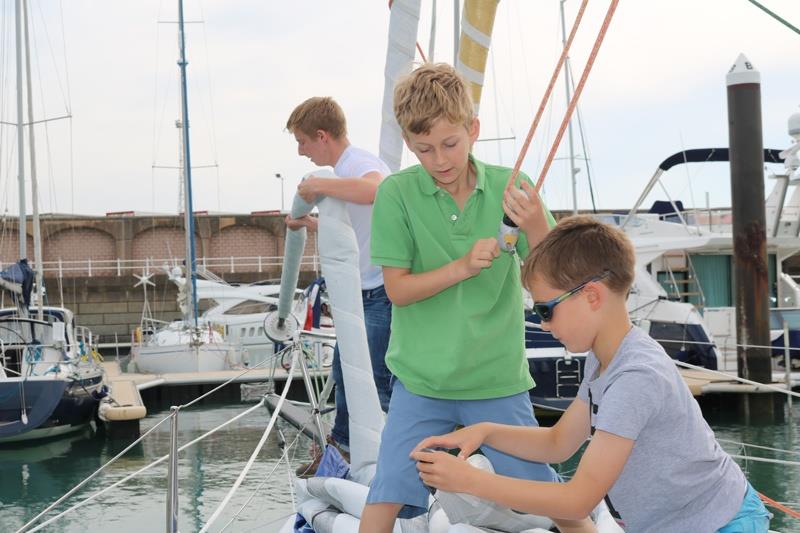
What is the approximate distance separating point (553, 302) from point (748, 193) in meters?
11.3

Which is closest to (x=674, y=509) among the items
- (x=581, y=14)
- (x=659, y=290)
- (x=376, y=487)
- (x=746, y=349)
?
(x=376, y=487)

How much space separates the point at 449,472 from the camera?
5.83 ft

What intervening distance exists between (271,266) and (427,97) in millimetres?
35487

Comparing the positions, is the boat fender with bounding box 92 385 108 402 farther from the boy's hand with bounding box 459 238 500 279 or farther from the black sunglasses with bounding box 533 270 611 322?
the black sunglasses with bounding box 533 270 611 322

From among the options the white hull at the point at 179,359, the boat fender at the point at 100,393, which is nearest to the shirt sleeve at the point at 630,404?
the boat fender at the point at 100,393

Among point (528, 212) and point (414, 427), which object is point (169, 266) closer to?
point (414, 427)

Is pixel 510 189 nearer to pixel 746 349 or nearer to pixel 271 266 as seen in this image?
pixel 746 349

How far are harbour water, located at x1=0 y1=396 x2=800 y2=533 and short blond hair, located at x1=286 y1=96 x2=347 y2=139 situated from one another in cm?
386

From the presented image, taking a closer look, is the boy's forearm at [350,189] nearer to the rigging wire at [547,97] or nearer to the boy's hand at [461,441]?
the rigging wire at [547,97]

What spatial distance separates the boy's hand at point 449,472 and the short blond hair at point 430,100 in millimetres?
868

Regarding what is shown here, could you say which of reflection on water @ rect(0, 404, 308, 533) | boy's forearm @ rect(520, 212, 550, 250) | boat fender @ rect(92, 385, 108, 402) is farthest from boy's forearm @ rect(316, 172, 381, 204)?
boat fender @ rect(92, 385, 108, 402)

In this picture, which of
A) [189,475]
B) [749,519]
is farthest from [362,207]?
[189,475]

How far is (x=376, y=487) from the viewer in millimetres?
2418

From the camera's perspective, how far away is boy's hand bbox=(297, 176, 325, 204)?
325 centimetres
